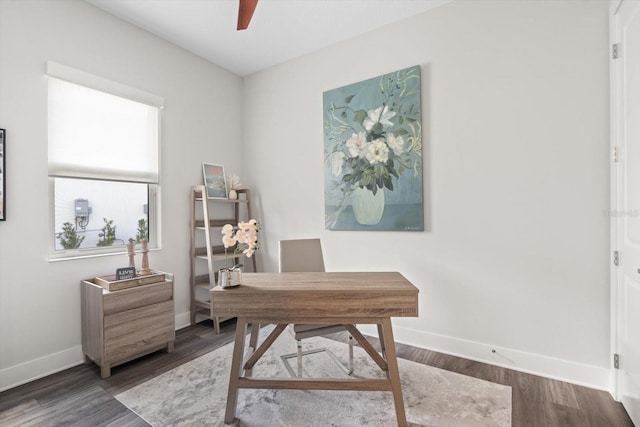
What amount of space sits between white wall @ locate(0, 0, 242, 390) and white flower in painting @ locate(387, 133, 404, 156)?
2182mm

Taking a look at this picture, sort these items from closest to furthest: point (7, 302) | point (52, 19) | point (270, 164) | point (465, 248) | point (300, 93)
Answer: point (7, 302) → point (52, 19) → point (465, 248) → point (300, 93) → point (270, 164)

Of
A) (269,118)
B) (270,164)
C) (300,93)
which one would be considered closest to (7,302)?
(270,164)

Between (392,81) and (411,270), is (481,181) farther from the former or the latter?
(392,81)

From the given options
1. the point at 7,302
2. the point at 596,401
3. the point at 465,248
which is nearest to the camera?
the point at 596,401

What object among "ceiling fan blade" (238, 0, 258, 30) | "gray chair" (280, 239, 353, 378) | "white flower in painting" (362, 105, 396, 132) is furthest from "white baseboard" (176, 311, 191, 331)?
"ceiling fan blade" (238, 0, 258, 30)

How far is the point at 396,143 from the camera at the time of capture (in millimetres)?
2707

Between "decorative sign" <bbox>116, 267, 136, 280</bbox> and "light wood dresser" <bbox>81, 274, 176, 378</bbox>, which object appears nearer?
"light wood dresser" <bbox>81, 274, 176, 378</bbox>

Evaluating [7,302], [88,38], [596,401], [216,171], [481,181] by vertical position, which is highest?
[88,38]

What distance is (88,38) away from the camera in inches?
97.0

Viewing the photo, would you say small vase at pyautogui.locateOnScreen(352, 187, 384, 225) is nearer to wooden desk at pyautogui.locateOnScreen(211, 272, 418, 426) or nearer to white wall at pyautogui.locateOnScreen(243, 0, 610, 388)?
white wall at pyautogui.locateOnScreen(243, 0, 610, 388)

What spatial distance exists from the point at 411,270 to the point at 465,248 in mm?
491

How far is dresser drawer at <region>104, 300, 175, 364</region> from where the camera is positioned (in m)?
2.21

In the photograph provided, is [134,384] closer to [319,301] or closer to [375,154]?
[319,301]

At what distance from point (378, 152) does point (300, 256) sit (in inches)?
47.3
